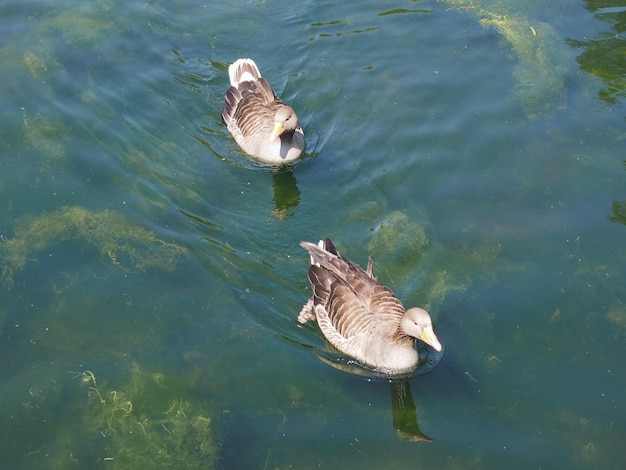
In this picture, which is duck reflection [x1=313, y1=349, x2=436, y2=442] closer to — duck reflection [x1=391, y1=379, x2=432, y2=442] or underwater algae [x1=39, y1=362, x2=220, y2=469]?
duck reflection [x1=391, y1=379, x2=432, y2=442]

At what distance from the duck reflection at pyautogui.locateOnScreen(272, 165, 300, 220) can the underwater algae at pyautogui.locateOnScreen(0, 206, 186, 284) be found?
→ 1723 mm

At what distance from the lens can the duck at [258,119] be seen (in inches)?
484

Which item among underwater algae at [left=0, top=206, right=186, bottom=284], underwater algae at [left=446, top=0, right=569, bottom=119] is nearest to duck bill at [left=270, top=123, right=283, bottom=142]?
underwater algae at [left=0, top=206, right=186, bottom=284]

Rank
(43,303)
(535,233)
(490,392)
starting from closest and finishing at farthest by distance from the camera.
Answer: (490,392) → (43,303) → (535,233)

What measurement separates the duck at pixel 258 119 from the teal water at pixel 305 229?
264 millimetres

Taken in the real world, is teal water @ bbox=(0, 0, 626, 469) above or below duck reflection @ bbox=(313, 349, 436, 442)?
above

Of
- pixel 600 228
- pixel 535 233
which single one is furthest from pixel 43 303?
pixel 600 228

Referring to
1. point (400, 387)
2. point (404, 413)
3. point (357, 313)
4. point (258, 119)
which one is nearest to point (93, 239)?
point (258, 119)

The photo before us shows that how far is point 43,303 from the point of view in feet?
32.0

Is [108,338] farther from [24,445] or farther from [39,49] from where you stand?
[39,49]

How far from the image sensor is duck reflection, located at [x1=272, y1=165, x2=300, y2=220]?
1159 cm

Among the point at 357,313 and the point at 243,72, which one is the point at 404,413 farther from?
the point at 243,72

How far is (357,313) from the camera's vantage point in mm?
9617

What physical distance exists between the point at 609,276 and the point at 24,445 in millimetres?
7278
